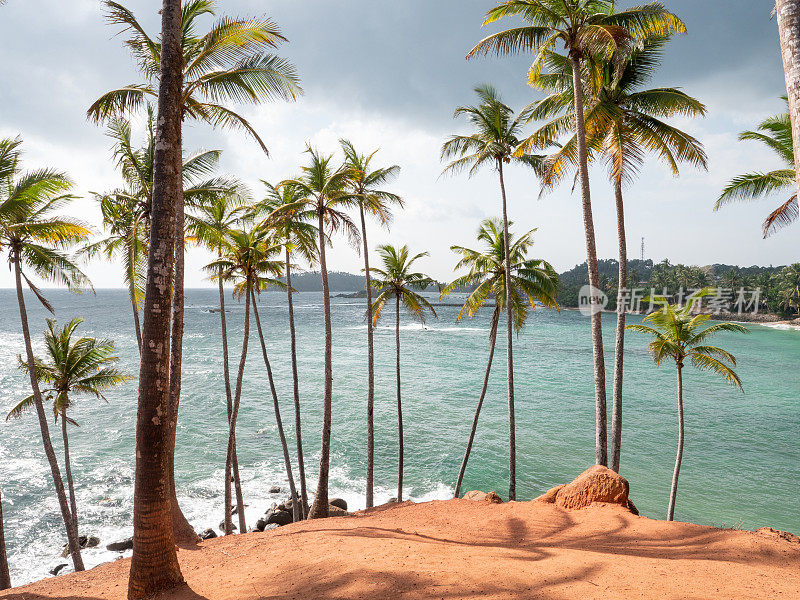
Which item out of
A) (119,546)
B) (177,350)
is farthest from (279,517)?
(177,350)

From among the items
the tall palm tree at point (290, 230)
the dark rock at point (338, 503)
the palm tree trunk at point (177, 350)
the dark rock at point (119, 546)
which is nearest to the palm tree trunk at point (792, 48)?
the palm tree trunk at point (177, 350)

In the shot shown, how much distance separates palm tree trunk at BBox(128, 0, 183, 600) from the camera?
5.46 meters

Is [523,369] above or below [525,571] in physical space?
below

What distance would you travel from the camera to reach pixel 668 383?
39.7 metres

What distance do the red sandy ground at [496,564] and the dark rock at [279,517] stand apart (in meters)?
9.51

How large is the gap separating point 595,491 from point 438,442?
18145mm

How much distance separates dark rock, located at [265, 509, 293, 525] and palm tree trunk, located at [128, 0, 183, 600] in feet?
43.8

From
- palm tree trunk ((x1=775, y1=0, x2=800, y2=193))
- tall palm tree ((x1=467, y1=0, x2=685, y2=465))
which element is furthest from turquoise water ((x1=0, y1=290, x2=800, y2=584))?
palm tree trunk ((x1=775, y1=0, x2=800, y2=193))

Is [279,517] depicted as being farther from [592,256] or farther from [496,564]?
[592,256]

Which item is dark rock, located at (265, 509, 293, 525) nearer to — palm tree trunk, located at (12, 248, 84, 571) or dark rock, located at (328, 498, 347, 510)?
dark rock, located at (328, 498, 347, 510)

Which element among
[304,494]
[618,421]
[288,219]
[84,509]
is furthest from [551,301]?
[84,509]

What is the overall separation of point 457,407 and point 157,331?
98.2 feet

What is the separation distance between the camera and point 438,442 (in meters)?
26.5

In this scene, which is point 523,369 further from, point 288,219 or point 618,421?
point 288,219
